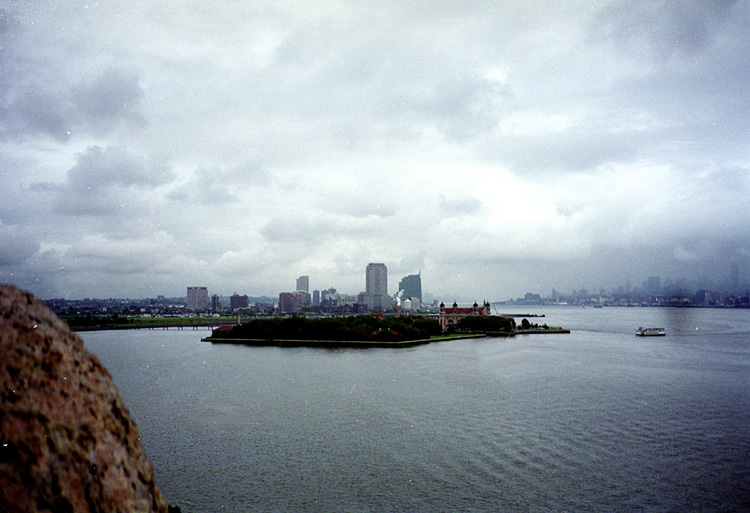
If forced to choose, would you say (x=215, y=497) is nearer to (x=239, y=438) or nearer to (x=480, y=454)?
(x=239, y=438)

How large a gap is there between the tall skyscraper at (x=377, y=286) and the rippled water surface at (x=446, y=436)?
423ft

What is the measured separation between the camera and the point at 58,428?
3.49 ft

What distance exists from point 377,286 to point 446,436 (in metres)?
151

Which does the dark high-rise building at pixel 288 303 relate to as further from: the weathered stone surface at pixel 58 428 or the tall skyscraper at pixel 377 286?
the weathered stone surface at pixel 58 428

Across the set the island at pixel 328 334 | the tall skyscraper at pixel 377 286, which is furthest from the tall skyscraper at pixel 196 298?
the island at pixel 328 334

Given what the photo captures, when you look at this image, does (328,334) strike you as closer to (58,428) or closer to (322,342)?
(322,342)

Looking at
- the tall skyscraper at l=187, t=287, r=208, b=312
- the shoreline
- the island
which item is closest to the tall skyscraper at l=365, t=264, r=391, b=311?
the tall skyscraper at l=187, t=287, r=208, b=312

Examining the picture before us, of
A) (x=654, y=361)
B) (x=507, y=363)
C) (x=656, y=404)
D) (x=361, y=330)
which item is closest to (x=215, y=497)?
(x=656, y=404)

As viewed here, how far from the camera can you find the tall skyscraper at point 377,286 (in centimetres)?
16162

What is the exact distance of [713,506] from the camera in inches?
454

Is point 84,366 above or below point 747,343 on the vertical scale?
above

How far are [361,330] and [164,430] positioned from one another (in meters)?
31.7

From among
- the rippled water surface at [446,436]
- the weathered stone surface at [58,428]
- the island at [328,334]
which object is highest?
the weathered stone surface at [58,428]

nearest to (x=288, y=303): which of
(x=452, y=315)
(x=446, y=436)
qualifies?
(x=452, y=315)
